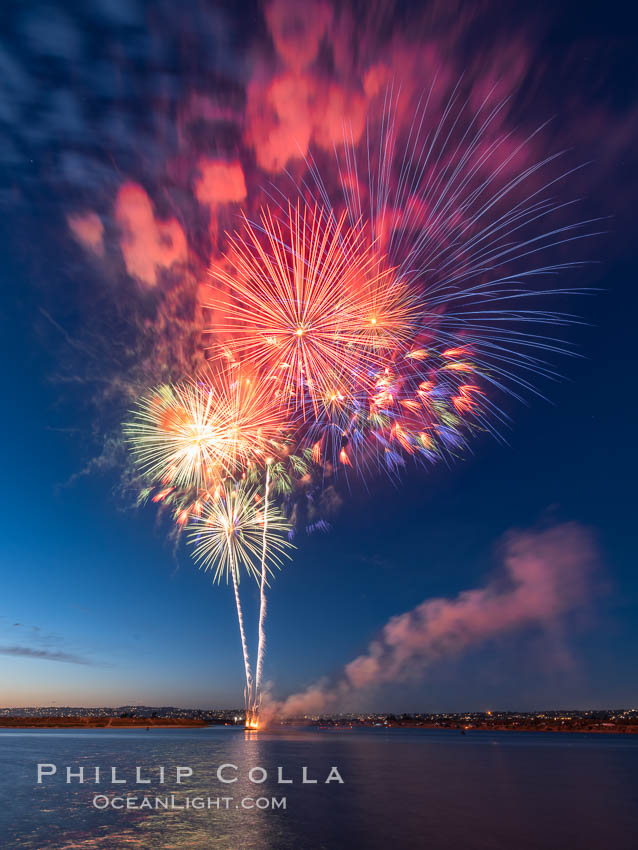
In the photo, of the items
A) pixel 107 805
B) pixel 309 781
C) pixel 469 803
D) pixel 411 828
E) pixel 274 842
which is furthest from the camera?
pixel 309 781

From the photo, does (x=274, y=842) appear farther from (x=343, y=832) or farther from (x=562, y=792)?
(x=562, y=792)

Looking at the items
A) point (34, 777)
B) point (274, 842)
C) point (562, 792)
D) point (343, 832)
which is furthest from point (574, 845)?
point (34, 777)

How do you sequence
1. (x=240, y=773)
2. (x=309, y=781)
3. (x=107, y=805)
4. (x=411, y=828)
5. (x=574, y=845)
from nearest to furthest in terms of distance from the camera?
(x=574, y=845) → (x=411, y=828) → (x=107, y=805) → (x=309, y=781) → (x=240, y=773)

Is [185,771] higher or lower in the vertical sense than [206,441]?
lower

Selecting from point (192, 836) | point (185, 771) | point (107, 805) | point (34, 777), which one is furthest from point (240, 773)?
point (192, 836)

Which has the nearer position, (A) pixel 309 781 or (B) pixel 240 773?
(A) pixel 309 781

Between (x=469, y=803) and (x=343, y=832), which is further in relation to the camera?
(x=469, y=803)

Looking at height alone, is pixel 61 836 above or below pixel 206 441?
below

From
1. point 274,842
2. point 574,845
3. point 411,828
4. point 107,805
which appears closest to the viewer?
point 274,842

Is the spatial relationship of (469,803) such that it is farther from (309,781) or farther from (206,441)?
(206,441)
